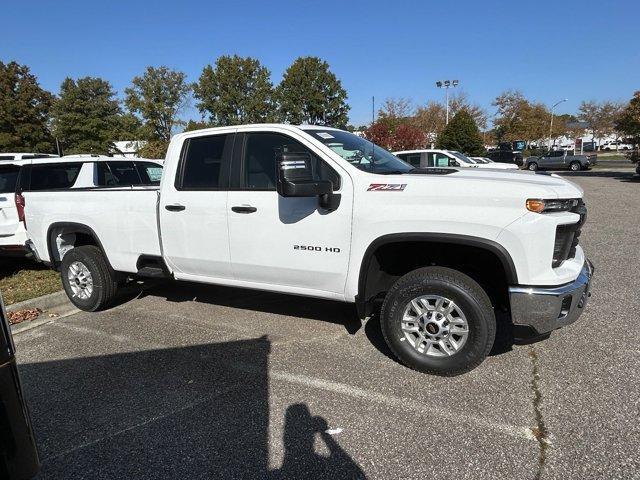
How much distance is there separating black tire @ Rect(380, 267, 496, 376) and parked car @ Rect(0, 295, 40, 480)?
2497mm

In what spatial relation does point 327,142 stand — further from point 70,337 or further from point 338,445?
point 70,337

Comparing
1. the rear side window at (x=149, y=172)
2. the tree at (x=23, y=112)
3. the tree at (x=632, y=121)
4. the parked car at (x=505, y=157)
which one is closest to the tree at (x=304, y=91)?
the parked car at (x=505, y=157)

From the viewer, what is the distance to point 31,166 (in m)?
6.79

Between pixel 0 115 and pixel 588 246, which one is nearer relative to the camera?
pixel 588 246

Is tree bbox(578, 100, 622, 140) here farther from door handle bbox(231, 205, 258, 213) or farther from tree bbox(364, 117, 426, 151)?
door handle bbox(231, 205, 258, 213)

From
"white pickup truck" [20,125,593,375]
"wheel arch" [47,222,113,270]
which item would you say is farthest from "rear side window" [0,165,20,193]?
"white pickup truck" [20,125,593,375]

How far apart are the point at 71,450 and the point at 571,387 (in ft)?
11.3

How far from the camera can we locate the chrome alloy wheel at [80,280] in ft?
17.3

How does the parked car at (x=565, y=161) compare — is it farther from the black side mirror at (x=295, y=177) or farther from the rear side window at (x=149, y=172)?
the black side mirror at (x=295, y=177)

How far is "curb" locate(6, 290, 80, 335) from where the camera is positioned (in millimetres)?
5161

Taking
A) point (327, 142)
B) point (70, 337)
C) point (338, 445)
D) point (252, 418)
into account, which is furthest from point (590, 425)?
point (70, 337)

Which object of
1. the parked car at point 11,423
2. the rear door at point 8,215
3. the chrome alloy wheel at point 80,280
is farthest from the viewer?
the rear door at point 8,215

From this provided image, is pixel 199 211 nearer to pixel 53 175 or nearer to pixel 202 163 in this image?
pixel 202 163

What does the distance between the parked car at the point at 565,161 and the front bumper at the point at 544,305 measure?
37.5m
